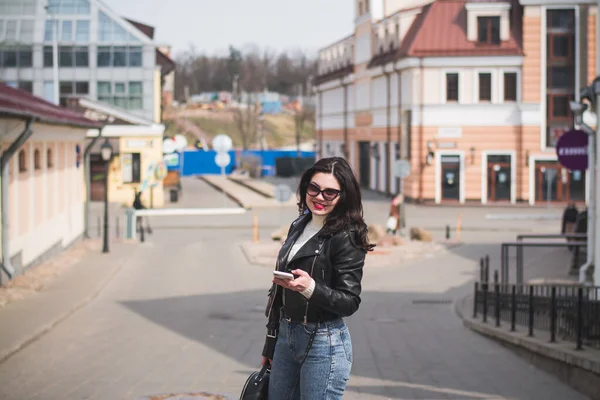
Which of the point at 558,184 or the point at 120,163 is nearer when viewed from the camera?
the point at 558,184

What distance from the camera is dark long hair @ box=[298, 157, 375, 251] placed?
5562 mm

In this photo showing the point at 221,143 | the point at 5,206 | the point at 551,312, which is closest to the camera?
the point at 551,312

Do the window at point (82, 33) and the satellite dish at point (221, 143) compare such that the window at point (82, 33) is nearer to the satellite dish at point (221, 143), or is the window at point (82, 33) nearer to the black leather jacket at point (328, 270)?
the satellite dish at point (221, 143)

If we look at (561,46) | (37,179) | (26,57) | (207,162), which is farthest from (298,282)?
(207,162)

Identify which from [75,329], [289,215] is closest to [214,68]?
[289,215]

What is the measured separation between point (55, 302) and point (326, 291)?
1289 cm

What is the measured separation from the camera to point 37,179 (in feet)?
73.4

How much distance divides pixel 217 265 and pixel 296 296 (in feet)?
71.7

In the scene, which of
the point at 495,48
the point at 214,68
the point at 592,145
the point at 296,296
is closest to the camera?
the point at 296,296

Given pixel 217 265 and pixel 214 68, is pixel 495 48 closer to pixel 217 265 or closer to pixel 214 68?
pixel 217 265

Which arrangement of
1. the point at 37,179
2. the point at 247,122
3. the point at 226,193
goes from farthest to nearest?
the point at 247,122 → the point at 226,193 → the point at 37,179

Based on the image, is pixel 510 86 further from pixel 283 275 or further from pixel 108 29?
pixel 283 275

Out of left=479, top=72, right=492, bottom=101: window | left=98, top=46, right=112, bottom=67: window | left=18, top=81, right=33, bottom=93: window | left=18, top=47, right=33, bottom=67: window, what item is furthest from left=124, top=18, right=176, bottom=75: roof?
left=479, top=72, right=492, bottom=101: window

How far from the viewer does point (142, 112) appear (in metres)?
54.6
